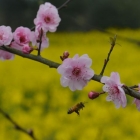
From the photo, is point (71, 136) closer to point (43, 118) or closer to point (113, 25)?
point (43, 118)

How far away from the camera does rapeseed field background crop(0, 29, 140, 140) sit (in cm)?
418

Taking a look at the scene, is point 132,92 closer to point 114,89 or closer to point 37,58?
point 114,89

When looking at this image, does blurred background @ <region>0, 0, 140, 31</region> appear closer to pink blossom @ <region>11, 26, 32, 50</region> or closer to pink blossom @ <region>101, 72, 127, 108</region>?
pink blossom @ <region>11, 26, 32, 50</region>

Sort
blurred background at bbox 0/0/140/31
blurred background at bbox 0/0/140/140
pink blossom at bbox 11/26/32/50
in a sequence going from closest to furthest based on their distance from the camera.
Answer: pink blossom at bbox 11/26/32/50
blurred background at bbox 0/0/140/140
blurred background at bbox 0/0/140/31

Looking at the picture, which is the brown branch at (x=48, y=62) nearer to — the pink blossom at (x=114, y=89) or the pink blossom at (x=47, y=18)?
the pink blossom at (x=114, y=89)

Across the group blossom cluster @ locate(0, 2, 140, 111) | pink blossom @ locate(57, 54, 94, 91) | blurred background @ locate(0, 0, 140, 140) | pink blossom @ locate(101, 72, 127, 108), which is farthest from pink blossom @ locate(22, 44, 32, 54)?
blurred background @ locate(0, 0, 140, 140)

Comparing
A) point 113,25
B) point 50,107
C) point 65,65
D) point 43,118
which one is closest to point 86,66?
point 65,65

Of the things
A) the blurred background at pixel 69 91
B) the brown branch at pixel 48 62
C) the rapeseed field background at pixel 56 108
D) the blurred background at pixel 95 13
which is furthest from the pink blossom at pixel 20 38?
the blurred background at pixel 95 13

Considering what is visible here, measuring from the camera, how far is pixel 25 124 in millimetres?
4367

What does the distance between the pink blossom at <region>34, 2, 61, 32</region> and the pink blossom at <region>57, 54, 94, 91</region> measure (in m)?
0.20

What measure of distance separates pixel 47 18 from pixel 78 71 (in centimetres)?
24

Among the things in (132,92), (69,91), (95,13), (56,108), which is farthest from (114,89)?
(95,13)

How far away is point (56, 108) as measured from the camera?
4.92 metres

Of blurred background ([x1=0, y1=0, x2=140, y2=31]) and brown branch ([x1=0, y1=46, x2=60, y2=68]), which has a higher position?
brown branch ([x1=0, y1=46, x2=60, y2=68])
